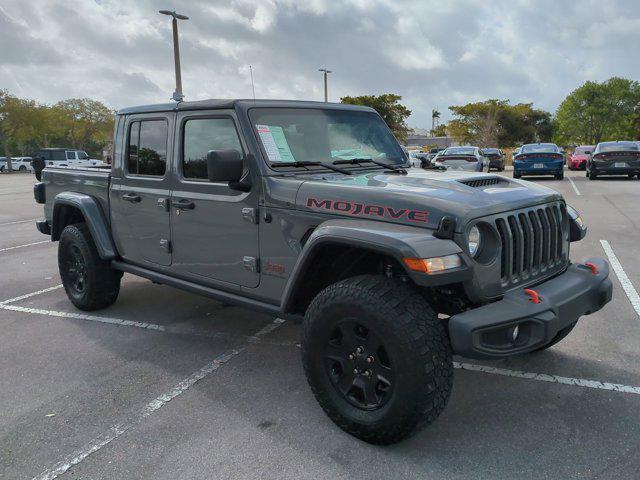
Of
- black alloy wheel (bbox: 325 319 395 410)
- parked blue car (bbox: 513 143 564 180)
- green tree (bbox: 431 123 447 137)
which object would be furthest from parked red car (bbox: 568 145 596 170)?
green tree (bbox: 431 123 447 137)

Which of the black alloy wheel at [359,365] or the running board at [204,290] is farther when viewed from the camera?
the running board at [204,290]

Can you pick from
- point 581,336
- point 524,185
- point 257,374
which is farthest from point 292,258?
point 581,336

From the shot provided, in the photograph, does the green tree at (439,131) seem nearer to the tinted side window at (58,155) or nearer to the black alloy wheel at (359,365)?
the tinted side window at (58,155)

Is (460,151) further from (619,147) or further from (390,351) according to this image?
(390,351)

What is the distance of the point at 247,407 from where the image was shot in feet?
10.2

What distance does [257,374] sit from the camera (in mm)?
3564

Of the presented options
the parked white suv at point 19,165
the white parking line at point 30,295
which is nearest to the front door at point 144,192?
the white parking line at point 30,295

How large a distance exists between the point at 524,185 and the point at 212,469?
96.8 inches

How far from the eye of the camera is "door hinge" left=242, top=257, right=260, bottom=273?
3.25m

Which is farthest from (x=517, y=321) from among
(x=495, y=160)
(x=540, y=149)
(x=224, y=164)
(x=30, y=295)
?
(x=495, y=160)

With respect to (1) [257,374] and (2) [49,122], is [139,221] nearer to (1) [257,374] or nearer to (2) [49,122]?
(1) [257,374]

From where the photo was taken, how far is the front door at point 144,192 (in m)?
3.88

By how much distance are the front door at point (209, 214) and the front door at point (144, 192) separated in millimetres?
143

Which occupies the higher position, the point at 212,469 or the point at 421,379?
the point at 421,379
